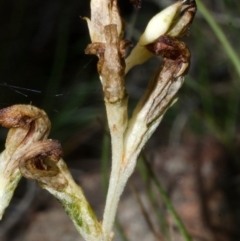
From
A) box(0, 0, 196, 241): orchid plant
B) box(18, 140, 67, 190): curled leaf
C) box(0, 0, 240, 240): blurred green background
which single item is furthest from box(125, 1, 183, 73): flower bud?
box(0, 0, 240, 240): blurred green background

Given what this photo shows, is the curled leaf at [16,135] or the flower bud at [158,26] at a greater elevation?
the flower bud at [158,26]

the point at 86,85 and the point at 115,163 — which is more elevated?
the point at 115,163

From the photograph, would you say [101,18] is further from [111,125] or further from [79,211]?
[79,211]

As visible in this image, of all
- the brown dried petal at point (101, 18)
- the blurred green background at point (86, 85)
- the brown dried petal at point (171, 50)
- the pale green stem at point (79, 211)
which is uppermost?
the brown dried petal at point (101, 18)

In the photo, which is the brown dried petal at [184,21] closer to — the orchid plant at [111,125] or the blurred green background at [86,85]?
the orchid plant at [111,125]

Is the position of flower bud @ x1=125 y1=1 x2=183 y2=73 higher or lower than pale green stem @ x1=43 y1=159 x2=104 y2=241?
higher

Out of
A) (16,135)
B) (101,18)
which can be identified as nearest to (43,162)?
(16,135)

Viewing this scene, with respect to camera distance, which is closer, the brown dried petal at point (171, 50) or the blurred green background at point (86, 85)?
the brown dried petal at point (171, 50)

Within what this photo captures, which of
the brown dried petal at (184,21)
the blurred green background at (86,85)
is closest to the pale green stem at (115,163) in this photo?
the brown dried petal at (184,21)

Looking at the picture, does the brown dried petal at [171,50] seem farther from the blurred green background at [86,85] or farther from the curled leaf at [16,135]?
the blurred green background at [86,85]

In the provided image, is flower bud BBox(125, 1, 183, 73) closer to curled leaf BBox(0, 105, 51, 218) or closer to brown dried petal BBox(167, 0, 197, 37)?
brown dried petal BBox(167, 0, 197, 37)
